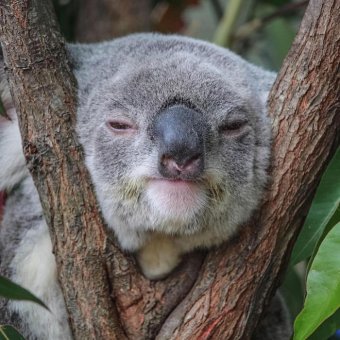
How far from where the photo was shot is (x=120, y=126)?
7.30 ft

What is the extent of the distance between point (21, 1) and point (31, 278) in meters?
0.92

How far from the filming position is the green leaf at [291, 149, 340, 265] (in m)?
2.00

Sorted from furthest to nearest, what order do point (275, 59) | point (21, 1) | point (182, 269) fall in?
point (275, 59)
point (182, 269)
point (21, 1)

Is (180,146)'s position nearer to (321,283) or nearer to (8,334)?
(321,283)

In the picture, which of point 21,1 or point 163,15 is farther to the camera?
point 163,15

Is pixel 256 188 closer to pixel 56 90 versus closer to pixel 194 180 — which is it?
pixel 194 180

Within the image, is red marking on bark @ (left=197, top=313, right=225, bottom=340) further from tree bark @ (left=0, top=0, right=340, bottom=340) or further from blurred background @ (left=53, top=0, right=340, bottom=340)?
blurred background @ (left=53, top=0, right=340, bottom=340)

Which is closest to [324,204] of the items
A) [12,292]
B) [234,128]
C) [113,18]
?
[234,128]

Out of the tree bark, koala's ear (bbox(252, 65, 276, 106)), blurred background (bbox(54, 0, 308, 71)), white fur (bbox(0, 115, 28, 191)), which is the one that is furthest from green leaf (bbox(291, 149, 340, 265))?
blurred background (bbox(54, 0, 308, 71))

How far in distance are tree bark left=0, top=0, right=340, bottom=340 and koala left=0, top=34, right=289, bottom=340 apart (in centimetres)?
8

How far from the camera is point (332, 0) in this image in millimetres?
1974

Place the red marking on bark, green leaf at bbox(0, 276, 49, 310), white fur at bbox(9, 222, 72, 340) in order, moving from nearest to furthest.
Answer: green leaf at bbox(0, 276, 49, 310) → the red marking on bark → white fur at bbox(9, 222, 72, 340)

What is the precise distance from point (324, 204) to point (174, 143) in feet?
1.52

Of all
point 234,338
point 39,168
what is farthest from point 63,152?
point 234,338
